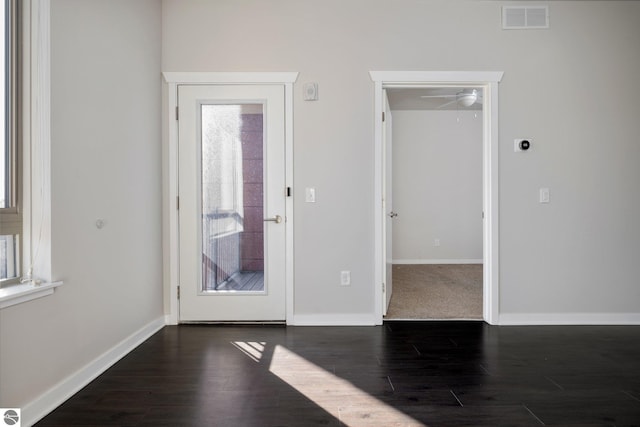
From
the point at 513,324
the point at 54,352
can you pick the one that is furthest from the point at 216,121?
the point at 513,324

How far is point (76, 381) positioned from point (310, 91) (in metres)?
2.57

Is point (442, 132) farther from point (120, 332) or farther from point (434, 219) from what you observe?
point (120, 332)

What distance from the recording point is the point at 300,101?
3.36 metres

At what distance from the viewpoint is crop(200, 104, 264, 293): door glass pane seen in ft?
11.1

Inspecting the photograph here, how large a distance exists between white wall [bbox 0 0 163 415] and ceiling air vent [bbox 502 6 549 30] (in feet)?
9.46

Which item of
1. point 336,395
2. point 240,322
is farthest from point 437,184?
point 336,395

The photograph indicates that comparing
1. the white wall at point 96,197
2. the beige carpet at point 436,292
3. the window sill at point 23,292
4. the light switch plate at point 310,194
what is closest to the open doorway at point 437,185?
the beige carpet at point 436,292

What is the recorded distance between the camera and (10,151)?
1930 millimetres

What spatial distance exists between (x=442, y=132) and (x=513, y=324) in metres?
4.10

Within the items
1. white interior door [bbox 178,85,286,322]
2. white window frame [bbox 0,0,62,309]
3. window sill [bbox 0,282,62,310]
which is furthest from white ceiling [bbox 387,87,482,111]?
window sill [bbox 0,282,62,310]

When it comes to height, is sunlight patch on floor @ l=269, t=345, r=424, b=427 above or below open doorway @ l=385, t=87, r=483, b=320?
below

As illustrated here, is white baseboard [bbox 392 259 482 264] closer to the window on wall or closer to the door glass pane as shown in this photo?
the door glass pane

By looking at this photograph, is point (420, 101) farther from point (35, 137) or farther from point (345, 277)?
point (35, 137)
